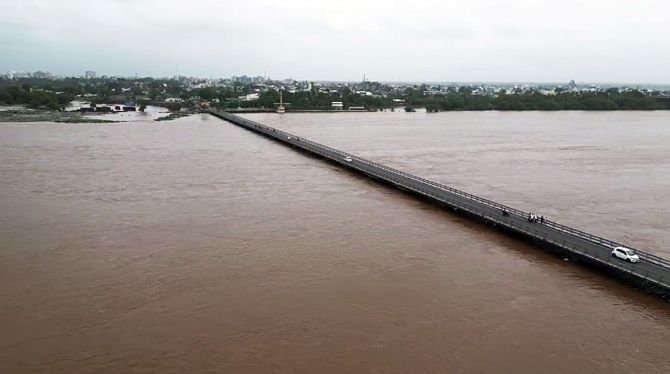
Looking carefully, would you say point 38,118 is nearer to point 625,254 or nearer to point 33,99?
point 33,99

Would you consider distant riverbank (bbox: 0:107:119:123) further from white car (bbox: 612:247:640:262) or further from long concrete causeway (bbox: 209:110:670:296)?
white car (bbox: 612:247:640:262)

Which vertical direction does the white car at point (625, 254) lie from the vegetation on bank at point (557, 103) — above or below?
below

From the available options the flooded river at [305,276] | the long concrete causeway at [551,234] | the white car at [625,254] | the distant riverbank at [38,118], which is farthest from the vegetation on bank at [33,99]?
the white car at [625,254]

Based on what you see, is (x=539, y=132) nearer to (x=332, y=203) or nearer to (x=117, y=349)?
(x=332, y=203)

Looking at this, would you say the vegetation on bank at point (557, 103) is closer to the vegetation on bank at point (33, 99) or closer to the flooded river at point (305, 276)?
the vegetation on bank at point (33, 99)

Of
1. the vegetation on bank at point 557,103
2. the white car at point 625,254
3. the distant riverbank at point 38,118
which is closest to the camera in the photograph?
the white car at point 625,254

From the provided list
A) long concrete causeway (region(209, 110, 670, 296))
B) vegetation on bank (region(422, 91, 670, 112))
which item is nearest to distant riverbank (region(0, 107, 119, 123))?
long concrete causeway (region(209, 110, 670, 296))

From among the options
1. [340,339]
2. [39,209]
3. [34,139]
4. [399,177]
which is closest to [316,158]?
[399,177]
